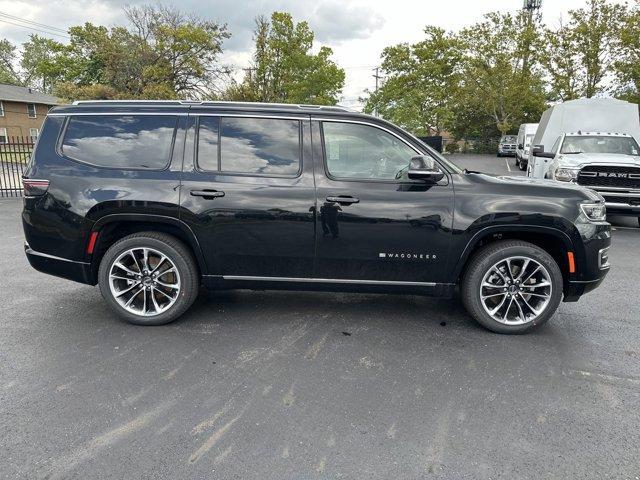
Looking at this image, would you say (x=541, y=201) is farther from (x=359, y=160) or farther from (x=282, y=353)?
(x=282, y=353)

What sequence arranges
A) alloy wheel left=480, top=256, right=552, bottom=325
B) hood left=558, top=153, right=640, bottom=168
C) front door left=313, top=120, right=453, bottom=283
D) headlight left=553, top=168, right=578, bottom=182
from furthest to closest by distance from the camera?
headlight left=553, top=168, right=578, bottom=182 < hood left=558, top=153, right=640, bottom=168 < alloy wheel left=480, top=256, right=552, bottom=325 < front door left=313, top=120, right=453, bottom=283

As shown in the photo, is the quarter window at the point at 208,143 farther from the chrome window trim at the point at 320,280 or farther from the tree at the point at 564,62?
the tree at the point at 564,62

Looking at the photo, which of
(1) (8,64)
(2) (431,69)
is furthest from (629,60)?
(1) (8,64)

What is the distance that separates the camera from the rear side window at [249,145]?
3.98m

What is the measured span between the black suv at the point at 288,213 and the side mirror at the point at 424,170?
0.06 ft

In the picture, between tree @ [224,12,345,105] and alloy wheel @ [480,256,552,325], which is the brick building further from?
alloy wheel @ [480,256,552,325]

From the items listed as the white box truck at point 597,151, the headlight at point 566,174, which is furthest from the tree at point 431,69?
the headlight at point 566,174

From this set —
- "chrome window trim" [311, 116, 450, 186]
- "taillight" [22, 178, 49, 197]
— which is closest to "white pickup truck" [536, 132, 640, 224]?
"chrome window trim" [311, 116, 450, 186]

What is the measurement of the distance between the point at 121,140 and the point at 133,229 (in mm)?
821

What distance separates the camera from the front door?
12.7ft

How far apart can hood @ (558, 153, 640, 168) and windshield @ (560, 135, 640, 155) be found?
47 centimetres

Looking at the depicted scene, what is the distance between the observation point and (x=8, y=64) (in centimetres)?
6762

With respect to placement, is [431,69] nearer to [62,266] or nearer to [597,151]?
[597,151]

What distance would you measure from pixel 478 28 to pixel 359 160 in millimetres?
35980
